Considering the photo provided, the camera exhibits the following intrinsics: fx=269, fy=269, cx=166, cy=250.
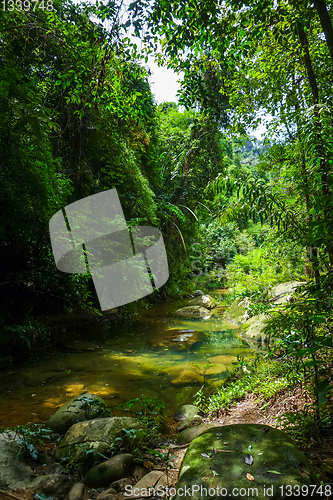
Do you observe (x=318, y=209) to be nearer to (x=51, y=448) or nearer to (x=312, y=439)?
(x=312, y=439)

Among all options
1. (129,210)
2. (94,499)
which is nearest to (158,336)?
(129,210)

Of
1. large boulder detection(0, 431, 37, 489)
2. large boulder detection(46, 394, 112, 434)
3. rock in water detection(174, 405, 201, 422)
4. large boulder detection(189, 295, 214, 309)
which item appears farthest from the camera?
large boulder detection(189, 295, 214, 309)

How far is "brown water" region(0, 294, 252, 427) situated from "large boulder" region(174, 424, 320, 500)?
1745 millimetres

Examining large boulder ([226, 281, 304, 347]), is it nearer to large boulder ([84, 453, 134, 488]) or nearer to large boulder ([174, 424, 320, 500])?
large boulder ([174, 424, 320, 500])

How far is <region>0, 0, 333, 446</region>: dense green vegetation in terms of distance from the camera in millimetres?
2209

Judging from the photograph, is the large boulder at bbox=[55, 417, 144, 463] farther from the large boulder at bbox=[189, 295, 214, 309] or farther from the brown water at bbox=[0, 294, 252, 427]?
the large boulder at bbox=[189, 295, 214, 309]

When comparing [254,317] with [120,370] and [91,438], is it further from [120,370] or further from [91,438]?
[91,438]

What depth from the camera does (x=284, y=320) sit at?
195cm

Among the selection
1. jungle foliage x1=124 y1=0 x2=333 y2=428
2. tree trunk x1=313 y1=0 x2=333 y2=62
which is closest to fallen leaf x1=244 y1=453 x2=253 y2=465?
jungle foliage x1=124 y1=0 x2=333 y2=428

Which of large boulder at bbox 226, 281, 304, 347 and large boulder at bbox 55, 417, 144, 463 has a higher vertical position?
large boulder at bbox 55, 417, 144, 463

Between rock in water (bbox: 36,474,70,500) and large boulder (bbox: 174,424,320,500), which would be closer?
large boulder (bbox: 174,424,320,500)

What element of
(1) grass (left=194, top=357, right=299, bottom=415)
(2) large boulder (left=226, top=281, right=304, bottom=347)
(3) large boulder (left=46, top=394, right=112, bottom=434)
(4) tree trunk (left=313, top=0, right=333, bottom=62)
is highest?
(4) tree trunk (left=313, top=0, right=333, bottom=62)
